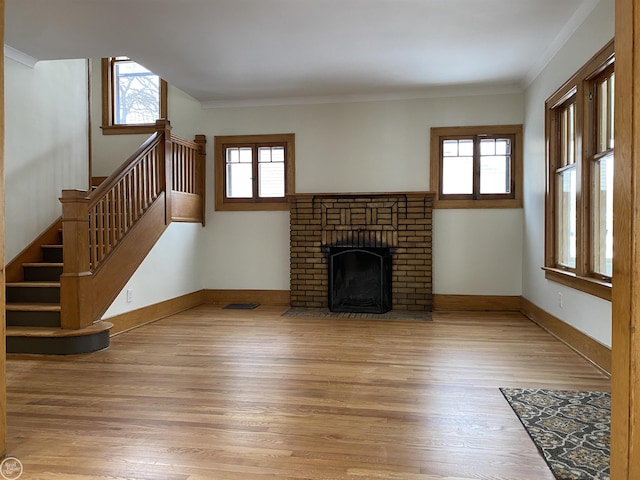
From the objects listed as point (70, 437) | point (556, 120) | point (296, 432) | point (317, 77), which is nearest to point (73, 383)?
point (70, 437)

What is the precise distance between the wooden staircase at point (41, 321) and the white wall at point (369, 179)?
2249mm

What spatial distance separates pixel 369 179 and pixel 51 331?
12.9 ft

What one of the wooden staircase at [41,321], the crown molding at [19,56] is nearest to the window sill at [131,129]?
the crown molding at [19,56]

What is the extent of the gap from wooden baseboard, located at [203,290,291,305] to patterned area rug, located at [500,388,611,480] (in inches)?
150

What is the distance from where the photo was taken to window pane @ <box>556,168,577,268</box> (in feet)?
13.6

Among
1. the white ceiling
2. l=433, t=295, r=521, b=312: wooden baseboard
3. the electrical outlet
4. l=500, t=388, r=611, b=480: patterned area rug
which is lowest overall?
l=500, t=388, r=611, b=480: patterned area rug

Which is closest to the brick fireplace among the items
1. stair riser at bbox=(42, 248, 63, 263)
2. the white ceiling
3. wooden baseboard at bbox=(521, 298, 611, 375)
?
wooden baseboard at bbox=(521, 298, 611, 375)

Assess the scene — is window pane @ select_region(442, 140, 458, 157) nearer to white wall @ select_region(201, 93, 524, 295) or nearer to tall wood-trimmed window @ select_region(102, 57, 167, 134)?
white wall @ select_region(201, 93, 524, 295)

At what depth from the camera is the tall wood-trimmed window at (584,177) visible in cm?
339

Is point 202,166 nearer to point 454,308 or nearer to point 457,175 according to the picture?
point 457,175

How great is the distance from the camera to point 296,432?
2301 mm

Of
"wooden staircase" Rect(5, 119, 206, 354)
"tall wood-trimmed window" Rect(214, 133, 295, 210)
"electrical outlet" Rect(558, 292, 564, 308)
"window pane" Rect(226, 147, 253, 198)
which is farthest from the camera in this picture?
"window pane" Rect(226, 147, 253, 198)

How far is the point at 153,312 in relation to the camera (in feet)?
17.1

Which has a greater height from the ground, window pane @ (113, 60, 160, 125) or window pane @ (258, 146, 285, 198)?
window pane @ (113, 60, 160, 125)
